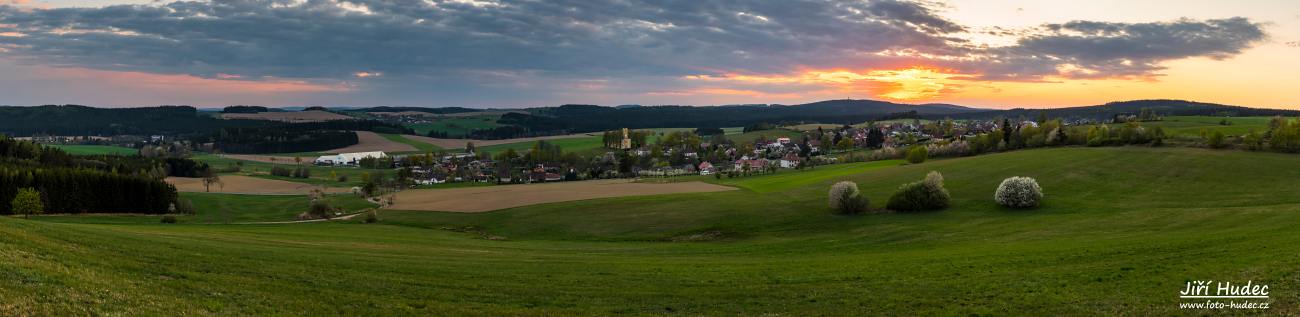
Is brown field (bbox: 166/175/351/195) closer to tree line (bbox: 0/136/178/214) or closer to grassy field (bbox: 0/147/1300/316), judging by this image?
tree line (bbox: 0/136/178/214)

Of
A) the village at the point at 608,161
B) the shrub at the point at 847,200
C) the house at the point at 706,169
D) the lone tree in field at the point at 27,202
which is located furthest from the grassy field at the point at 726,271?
the house at the point at 706,169

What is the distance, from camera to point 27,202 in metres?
63.7

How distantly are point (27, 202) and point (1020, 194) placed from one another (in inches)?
3533

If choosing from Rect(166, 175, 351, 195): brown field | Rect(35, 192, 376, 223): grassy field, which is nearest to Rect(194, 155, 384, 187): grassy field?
Rect(166, 175, 351, 195): brown field

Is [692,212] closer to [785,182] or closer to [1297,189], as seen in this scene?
[785,182]

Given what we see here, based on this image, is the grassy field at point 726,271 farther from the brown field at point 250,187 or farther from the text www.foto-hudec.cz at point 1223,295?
the brown field at point 250,187

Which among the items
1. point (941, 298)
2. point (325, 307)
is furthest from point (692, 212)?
point (325, 307)

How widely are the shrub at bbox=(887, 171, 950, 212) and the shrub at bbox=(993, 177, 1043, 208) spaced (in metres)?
4.47

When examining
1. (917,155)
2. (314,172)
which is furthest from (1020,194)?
(314,172)

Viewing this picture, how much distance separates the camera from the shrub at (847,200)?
5644 centimetres

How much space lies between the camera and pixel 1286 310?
16.1m

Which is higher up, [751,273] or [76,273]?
[76,273]

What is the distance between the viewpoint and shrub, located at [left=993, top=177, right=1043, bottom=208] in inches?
2076

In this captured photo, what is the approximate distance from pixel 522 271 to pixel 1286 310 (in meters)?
22.9
